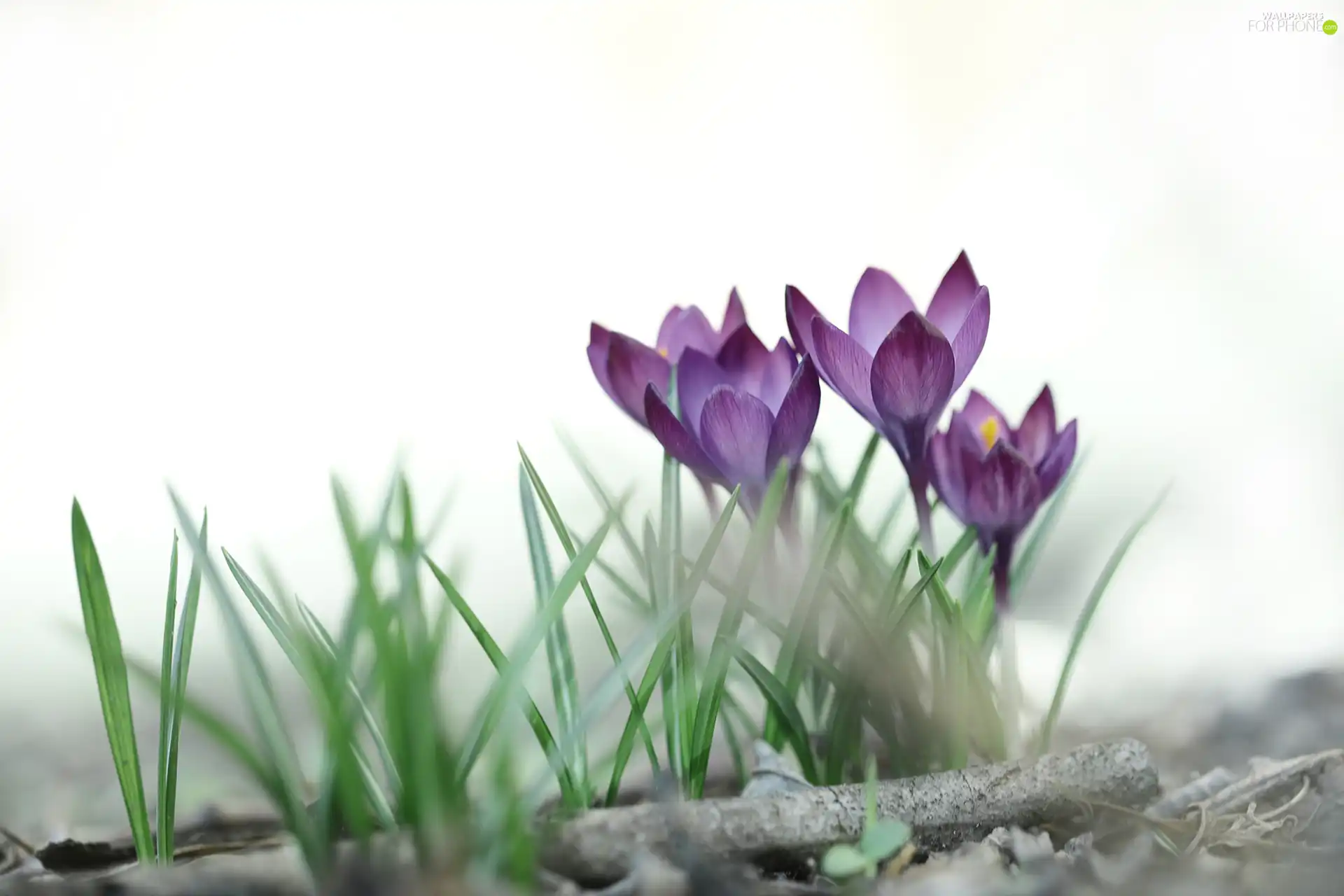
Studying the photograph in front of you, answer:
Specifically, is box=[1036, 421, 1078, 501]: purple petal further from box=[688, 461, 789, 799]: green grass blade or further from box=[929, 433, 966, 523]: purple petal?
box=[688, 461, 789, 799]: green grass blade

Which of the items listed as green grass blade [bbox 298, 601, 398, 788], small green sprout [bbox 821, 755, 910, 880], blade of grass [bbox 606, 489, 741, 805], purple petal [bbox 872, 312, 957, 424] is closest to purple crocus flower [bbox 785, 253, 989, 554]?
purple petal [bbox 872, 312, 957, 424]

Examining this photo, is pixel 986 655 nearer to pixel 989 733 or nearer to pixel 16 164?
pixel 989 733

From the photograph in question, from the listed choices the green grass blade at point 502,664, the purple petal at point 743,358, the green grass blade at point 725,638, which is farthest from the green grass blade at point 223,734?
the purple petal at point 743,358

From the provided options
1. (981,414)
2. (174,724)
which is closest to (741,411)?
(981,414)

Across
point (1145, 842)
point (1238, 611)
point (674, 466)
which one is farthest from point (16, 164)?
point (1238, 611)

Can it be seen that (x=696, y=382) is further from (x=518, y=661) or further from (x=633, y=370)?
(x=518, y=661)
